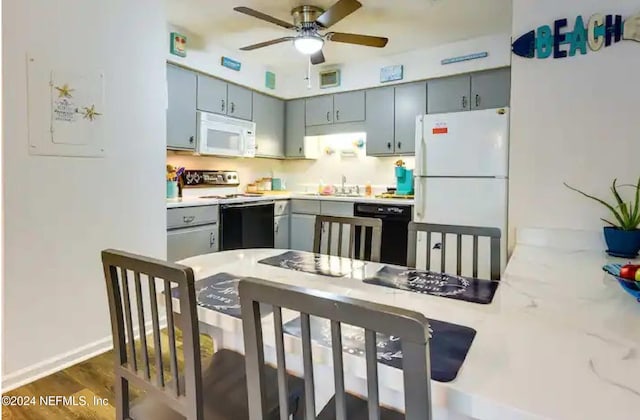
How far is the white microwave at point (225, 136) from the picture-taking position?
3611 mm

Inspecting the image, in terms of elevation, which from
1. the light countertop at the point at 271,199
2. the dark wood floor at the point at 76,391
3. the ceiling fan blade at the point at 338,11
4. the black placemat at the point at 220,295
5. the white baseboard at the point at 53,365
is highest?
the ceiling fan blade at the point at 338,11

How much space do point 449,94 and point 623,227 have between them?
7.44 ft

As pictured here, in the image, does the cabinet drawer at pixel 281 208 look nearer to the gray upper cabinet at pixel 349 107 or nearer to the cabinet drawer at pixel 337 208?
the cabinet drawer at pixel 337 208

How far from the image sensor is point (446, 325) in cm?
96

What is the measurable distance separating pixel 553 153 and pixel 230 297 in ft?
6.33

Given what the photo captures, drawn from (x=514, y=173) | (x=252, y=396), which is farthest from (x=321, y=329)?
(x=514, y=173)

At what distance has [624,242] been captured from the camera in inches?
69.1

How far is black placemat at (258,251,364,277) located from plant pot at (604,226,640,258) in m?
1.21

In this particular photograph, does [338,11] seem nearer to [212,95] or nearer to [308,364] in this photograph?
[212,95]

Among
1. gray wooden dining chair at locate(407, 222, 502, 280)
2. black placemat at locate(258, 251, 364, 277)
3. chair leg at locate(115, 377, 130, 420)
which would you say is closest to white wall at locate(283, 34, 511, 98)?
gray wooden dining chair at locate(407, 222, 502, 280)

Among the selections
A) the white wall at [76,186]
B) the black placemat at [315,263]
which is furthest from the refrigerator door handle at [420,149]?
the white wall at [76,186]

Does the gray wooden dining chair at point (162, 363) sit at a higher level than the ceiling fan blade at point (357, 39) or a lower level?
lower

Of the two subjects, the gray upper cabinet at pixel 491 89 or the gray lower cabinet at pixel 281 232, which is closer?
the gray upper cabinet at pixel 491 89

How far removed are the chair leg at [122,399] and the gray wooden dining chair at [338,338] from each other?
0.55 metres
